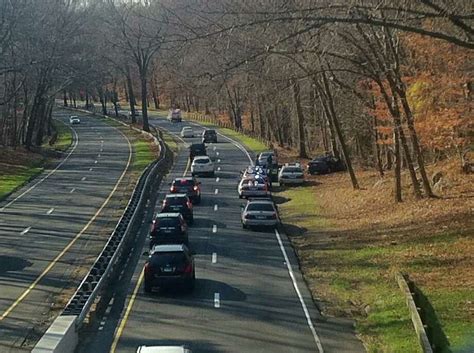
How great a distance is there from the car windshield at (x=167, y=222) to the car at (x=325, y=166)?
31.1m

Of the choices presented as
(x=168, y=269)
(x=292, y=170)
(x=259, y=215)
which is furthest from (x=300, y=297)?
(x=292, y=170)

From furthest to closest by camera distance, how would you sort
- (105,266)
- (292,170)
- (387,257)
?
(292,170) < (387,257) < (105,266)

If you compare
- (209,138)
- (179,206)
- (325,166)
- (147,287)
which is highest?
(147,287)

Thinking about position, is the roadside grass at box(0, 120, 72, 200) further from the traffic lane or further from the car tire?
the car tire

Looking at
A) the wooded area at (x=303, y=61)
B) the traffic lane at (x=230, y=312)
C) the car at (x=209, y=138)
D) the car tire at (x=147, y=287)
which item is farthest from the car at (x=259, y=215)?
the car at (x=209, y=138)

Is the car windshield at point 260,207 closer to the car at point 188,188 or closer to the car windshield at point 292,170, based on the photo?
the car at point 188,188

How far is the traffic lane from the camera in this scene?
1978cm

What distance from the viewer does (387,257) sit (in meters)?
29.4

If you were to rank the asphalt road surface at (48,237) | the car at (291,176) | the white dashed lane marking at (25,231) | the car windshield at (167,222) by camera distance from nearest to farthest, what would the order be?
1. the asphalt road surface at (48,237)
2. the car windshield at (167,222)
3. the white dashed lane marking at (25,231)
4. the car at (291,176)

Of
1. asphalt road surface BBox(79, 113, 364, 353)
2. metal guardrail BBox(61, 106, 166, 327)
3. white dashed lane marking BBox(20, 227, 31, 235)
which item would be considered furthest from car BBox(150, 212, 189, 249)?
white dashed lane marking BBox(20, 227, 31, 235)

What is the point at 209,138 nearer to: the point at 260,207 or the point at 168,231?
the point at 260,207

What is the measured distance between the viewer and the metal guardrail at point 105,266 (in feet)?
68.9

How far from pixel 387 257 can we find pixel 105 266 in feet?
32.0

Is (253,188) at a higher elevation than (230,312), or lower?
lower
